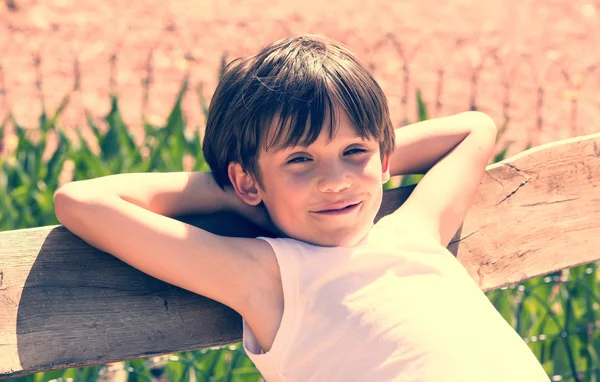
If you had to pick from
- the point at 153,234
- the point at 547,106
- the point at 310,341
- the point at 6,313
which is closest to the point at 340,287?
the point at 310,341

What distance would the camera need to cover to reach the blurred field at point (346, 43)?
4.83m

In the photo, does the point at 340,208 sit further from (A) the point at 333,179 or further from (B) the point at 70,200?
(B) the point at 70,200

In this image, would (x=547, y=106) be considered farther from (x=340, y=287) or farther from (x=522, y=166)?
(x=340, y=287)

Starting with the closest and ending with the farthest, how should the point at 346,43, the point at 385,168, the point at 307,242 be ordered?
the point at 307,242
the point at 385,168
the point at 346,43

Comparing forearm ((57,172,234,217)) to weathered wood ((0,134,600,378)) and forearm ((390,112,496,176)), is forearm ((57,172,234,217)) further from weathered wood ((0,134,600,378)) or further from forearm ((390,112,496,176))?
forearm ((390,112,496,176))

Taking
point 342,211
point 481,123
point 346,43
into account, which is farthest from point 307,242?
point 346,43

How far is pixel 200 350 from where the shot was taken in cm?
228

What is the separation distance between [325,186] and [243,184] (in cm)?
19

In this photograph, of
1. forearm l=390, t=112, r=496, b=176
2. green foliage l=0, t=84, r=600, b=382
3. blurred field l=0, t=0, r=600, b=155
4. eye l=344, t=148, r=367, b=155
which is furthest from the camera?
blurred field l=0, t=0, r=600, b=155

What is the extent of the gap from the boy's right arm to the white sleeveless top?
0.07 metres

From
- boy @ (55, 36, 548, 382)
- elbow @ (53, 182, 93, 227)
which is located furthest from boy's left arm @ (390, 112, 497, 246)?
elbow @ (53, 182, 93, 227)

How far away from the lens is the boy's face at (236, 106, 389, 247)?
1544 mm

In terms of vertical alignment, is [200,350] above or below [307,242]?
below

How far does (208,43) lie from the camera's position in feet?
18.0
